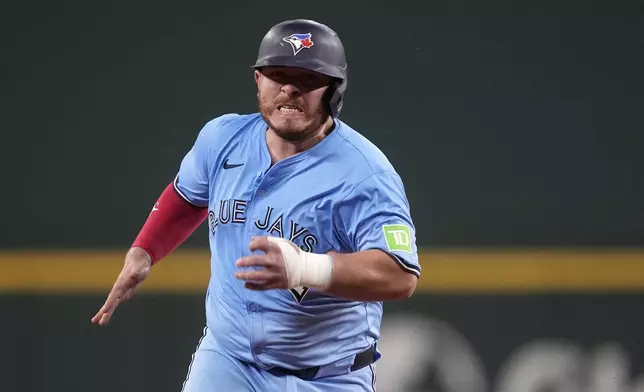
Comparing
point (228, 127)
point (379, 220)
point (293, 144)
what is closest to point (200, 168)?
point (228, 127)

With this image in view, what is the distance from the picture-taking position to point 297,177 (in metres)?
3.22

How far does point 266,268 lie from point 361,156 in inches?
23.4

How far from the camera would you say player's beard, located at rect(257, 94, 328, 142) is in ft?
10.4

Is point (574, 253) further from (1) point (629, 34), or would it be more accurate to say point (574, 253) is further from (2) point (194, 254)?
(2) point (194, 254)

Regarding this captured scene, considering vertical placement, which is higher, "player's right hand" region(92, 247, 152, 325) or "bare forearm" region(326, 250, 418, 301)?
"bare forearm" region(326, 250, 418, 301)

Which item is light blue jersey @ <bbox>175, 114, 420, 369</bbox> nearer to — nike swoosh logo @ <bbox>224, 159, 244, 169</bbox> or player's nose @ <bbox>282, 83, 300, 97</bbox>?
nike swoosh logo @ <bbox>224, 159, 244, 169</bbox>

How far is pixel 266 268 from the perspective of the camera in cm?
273

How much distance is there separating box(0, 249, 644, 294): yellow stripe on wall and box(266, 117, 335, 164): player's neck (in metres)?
1.90

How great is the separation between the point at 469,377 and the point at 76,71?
7.71 ft

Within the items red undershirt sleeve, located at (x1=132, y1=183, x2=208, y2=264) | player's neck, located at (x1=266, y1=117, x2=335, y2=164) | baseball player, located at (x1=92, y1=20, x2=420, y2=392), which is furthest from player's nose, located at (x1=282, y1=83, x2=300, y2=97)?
red undershirt sleeve, located at (x1=132, y1=183, x2=208, y2=264)

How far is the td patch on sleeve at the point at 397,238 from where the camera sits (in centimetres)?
297

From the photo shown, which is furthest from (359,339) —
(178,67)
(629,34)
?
(629,34)

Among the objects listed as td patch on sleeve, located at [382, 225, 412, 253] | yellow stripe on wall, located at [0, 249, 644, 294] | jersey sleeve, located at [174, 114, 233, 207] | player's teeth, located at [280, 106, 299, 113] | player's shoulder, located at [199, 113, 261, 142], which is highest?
player's teeth, located at [280, 106, 299, 113]

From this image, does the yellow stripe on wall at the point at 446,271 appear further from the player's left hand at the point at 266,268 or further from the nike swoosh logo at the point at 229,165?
the player's left hand at the point at 266,268
